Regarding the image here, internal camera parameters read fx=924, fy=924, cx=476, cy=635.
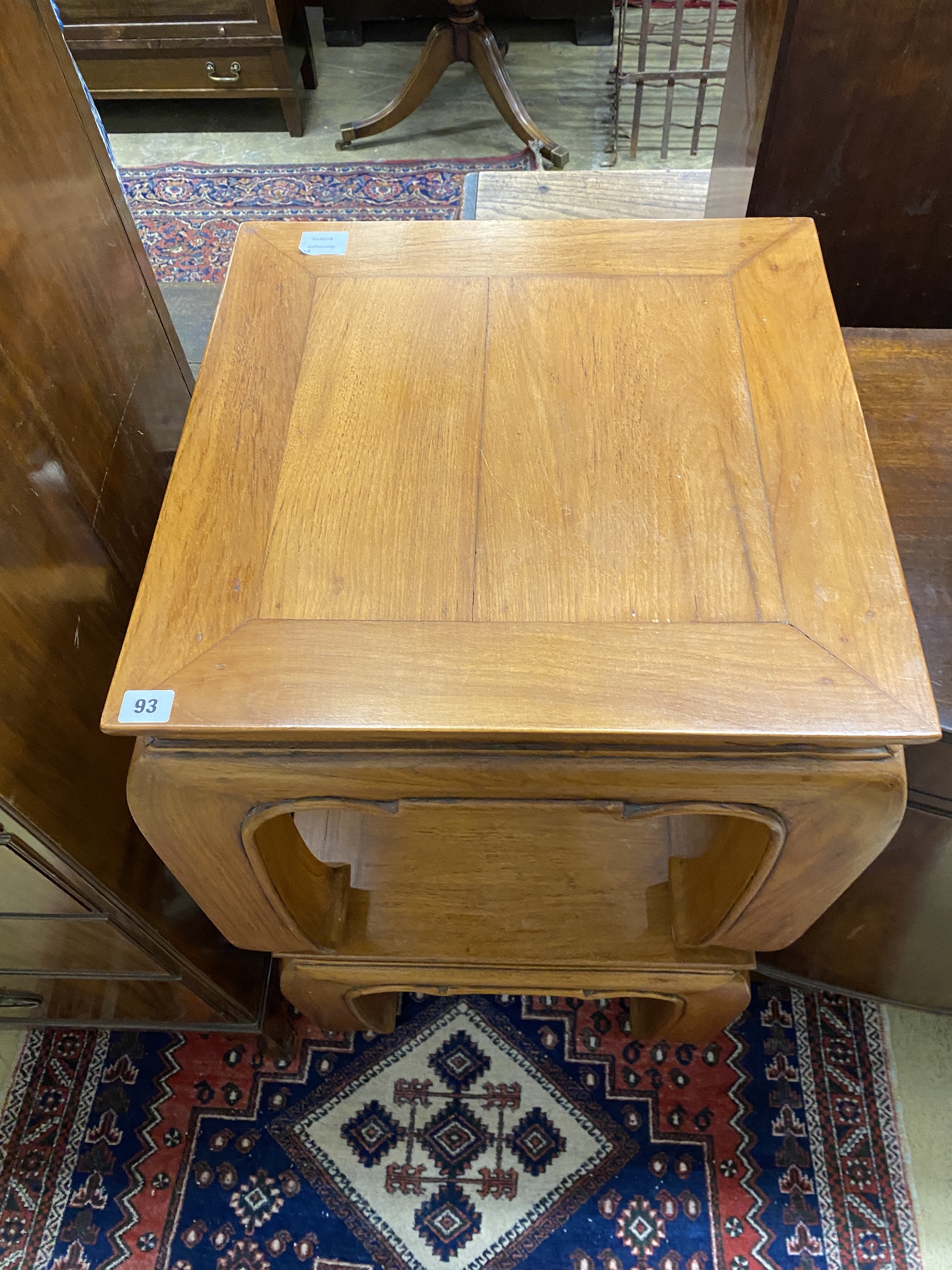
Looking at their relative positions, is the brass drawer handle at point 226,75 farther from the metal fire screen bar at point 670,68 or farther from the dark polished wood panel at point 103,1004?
the dark polished wood panel at point 103,1004

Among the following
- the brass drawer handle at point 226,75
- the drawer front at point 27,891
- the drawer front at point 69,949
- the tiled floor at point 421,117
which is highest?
the drawer front at point 27,891

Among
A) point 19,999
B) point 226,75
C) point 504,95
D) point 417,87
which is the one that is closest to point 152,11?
point 226,75

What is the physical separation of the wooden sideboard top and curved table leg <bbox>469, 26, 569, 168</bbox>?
1.70m

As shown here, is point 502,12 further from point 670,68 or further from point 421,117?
point 670,68

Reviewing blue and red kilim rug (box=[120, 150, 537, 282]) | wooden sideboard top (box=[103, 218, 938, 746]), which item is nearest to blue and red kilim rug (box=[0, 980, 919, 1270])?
wooden sideboard top (box=[103, 218, 938, 746])

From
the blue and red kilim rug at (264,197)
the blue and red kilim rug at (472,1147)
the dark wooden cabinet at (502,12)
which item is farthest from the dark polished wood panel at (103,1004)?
the dark wooden cabinet at (502,12)

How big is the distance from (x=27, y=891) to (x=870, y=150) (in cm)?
112

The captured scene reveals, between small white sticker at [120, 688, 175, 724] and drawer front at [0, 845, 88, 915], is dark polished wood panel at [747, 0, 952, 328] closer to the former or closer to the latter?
small white sticker at [120, 688, 175, 724]

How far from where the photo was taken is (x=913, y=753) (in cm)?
73

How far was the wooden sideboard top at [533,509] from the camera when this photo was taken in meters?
0.56

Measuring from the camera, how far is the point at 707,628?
0.59m

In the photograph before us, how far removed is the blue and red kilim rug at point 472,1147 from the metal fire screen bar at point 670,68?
1964 millimetres

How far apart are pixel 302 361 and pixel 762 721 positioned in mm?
458

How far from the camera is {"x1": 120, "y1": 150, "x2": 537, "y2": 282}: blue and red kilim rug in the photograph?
7.06 ft
